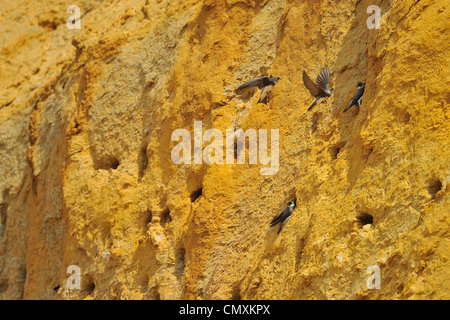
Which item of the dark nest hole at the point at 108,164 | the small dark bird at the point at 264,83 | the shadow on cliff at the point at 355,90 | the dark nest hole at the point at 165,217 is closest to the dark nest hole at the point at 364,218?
the shadow on cliff at the point at 355,90

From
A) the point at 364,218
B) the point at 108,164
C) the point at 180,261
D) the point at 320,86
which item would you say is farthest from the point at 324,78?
the point at 108,164

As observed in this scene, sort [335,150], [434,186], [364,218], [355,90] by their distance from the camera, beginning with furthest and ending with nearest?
[355,90] < [335,150] < [364,218] < [434,186]

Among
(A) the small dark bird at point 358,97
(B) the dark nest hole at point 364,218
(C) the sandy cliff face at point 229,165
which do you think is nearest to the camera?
(C) the sandy cliff face at point 229,165

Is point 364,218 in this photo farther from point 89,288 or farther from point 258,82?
point 89,288

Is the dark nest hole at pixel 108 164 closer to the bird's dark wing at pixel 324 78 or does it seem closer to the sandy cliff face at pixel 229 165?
the sandy cliff face at pixel 229 165

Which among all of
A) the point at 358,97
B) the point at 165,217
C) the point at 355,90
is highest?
the point at 355,90

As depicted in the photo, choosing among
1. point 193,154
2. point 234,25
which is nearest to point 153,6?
point 234,25

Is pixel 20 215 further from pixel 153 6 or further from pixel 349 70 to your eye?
pixel 349 70

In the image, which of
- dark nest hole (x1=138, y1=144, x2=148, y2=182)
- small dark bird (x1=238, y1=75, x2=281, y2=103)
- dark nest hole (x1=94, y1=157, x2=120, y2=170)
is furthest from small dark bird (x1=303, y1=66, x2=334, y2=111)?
dark nest hole (x1=94, y1=157, x2=120, y2=170)
